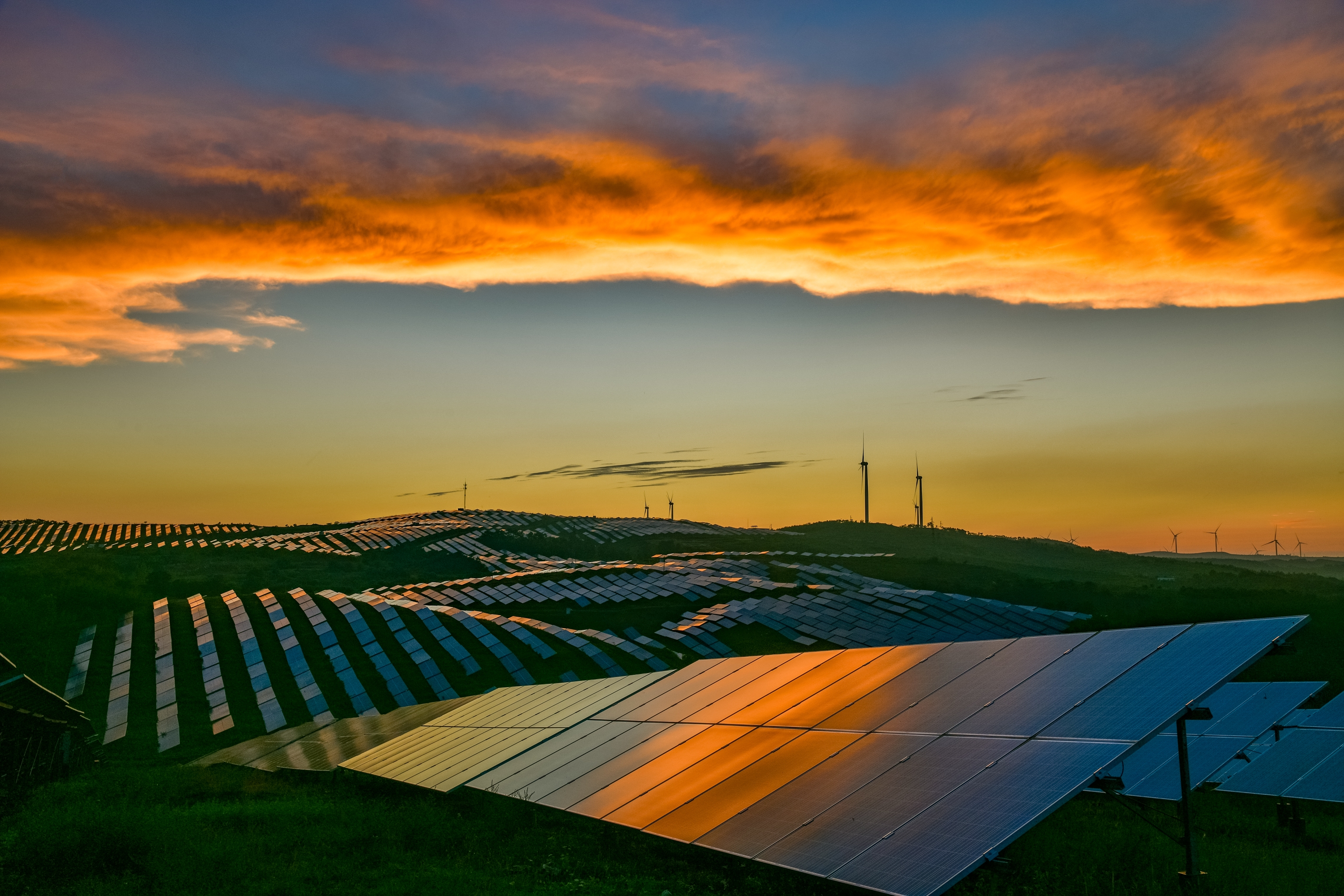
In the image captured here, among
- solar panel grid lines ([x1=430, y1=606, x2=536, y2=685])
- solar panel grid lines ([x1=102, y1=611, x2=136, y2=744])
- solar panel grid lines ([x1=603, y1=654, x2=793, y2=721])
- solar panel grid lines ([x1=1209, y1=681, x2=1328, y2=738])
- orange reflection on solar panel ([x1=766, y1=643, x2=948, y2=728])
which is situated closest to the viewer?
orange reflection on solar panel ([x1=766, y1=643, x2=948, y2=728])

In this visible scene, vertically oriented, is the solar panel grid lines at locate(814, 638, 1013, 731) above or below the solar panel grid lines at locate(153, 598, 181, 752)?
above

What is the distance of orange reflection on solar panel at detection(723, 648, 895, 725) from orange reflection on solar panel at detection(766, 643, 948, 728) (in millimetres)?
237

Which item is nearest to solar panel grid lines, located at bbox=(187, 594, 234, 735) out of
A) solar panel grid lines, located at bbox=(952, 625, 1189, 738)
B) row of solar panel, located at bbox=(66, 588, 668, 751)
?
row of solar panel, located at bbox=(66, 588, 668, 751)

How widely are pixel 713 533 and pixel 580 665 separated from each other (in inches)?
4756

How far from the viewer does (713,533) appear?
581ft

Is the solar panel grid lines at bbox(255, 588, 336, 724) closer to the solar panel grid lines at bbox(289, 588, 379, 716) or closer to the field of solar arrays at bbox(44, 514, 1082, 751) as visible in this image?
the field of solar arrays at bbox(44, 514, 1082, 751)

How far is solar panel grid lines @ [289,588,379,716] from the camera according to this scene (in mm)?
51969

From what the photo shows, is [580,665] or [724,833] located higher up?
[724,833]

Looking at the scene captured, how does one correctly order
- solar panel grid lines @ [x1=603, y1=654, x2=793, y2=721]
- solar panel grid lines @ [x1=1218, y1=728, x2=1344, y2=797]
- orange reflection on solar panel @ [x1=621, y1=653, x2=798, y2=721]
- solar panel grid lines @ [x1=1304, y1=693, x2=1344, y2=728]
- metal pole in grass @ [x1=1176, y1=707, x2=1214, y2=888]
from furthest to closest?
1. solar panel grid lines @ [x1=1304, y1=693, x2=1344, y2=728]
2. solar panel grid lines @ [x1=603, y1=654, x2=793, y2=721]
3. orange reflection on solar panel @ [x1=621, y1=653, x2=798, y2=721]
4. solar panel grid lines @ [x1=1218, y1=728, x2=1344, y2=797]
5. metal pole in grass @ [x1=1176, y1=707, x2=1214, y2=888]

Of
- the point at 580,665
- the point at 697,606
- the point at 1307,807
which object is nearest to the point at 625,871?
the point at 1307,807

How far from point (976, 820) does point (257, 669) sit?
A: 54176 millimetres

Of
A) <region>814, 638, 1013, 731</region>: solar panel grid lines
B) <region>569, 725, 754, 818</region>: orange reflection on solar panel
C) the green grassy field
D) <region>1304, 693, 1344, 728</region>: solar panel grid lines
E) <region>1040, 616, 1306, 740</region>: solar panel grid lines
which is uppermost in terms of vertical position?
<region>1040, 616, 1306, 740</region>: solar panel grid lines

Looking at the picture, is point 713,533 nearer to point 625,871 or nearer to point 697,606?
point 697,606

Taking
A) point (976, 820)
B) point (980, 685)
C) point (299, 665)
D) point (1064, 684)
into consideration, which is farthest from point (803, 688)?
point (299, 665)
